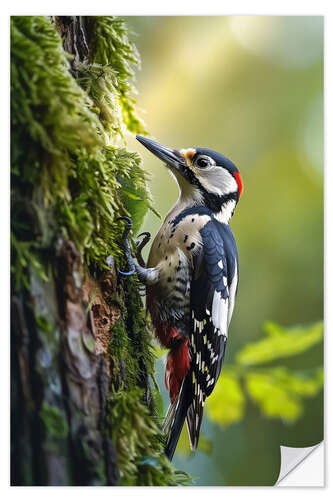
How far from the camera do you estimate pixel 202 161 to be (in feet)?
6.43

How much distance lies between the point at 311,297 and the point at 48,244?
113cm

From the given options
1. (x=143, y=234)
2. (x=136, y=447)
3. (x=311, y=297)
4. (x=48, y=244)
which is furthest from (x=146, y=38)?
(x=136, y=447)

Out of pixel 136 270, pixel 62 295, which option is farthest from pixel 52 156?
pixel 136 270

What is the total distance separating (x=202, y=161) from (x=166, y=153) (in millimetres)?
159

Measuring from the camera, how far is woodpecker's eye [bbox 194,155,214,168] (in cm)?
195

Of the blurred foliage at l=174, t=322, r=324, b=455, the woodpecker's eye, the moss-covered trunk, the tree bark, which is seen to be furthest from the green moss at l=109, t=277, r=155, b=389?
the woodpecker's eye

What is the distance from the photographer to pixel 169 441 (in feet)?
5.62

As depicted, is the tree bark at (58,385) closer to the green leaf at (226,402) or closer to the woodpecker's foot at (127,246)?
the woodpecker's foot at (127,246)

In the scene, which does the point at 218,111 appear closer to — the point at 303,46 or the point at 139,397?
the point at 303,46

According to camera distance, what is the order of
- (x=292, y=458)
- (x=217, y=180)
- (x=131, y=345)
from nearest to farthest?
(x=131, y=345), (x=292, y=458), (x=217, y=180)

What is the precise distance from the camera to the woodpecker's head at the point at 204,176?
1938 millimetres

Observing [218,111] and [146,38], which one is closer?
[146,38]

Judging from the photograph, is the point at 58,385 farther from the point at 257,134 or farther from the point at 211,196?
the point at 257,134

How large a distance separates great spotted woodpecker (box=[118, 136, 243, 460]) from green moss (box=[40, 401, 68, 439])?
0.55 m
